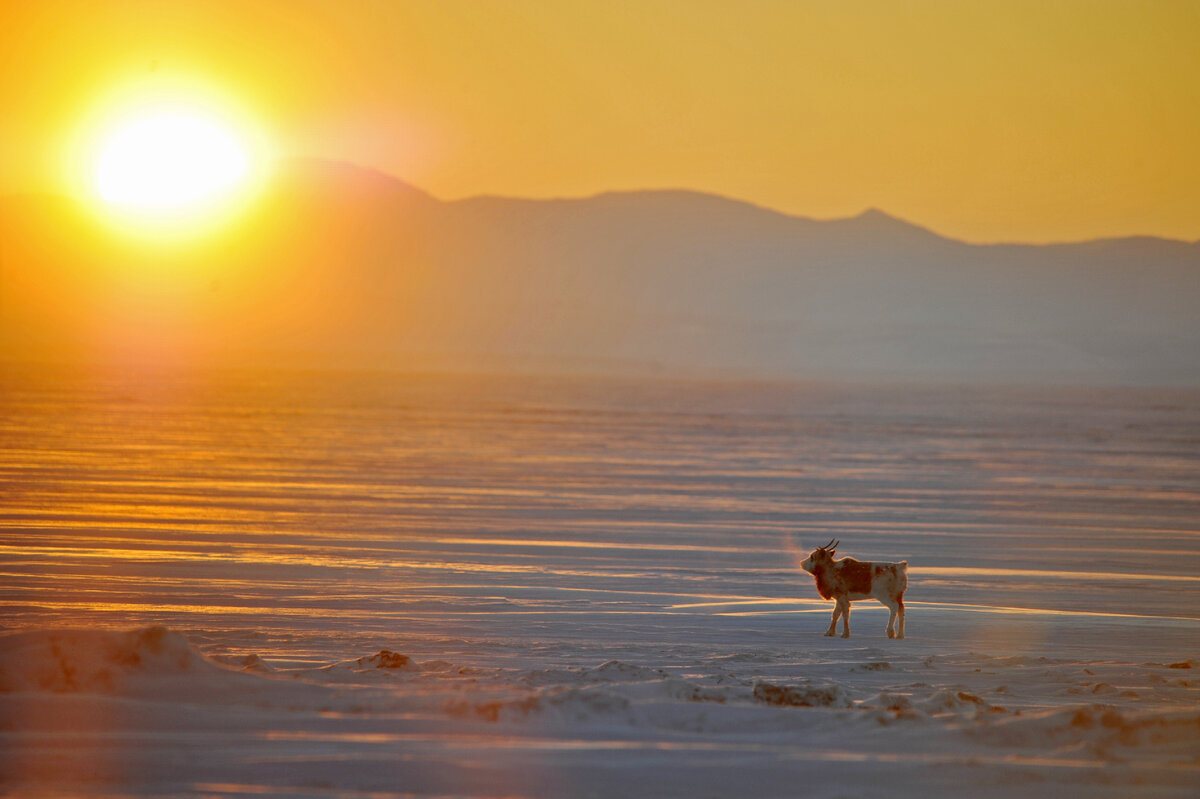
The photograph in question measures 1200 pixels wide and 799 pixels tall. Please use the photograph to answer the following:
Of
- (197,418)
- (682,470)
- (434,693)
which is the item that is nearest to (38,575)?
(434,693)

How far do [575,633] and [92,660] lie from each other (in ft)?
13.6

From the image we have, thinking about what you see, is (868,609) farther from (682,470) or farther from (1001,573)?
(682,470)

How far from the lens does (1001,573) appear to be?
1487cm

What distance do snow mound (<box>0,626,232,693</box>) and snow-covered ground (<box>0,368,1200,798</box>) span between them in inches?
0.7

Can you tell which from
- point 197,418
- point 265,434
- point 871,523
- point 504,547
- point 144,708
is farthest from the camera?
point 197,418

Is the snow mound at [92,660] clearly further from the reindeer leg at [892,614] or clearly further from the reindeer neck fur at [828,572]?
the reindeer leg at [892,614]

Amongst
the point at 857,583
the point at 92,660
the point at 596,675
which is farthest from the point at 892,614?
the point at 92,660

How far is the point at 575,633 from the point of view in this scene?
10000mm

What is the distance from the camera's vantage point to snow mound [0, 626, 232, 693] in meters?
6.49

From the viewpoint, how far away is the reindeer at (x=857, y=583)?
10.3 m

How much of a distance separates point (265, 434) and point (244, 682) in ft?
111

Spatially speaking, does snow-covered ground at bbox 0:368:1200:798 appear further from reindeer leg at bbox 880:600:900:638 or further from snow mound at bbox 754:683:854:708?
reindeer leg at bbox 880:600:900:638

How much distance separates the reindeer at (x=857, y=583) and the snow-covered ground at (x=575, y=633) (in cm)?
35

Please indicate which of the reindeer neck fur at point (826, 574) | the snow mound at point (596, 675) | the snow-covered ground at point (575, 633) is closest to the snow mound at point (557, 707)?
the snow-covered ground at point (575, 633)
